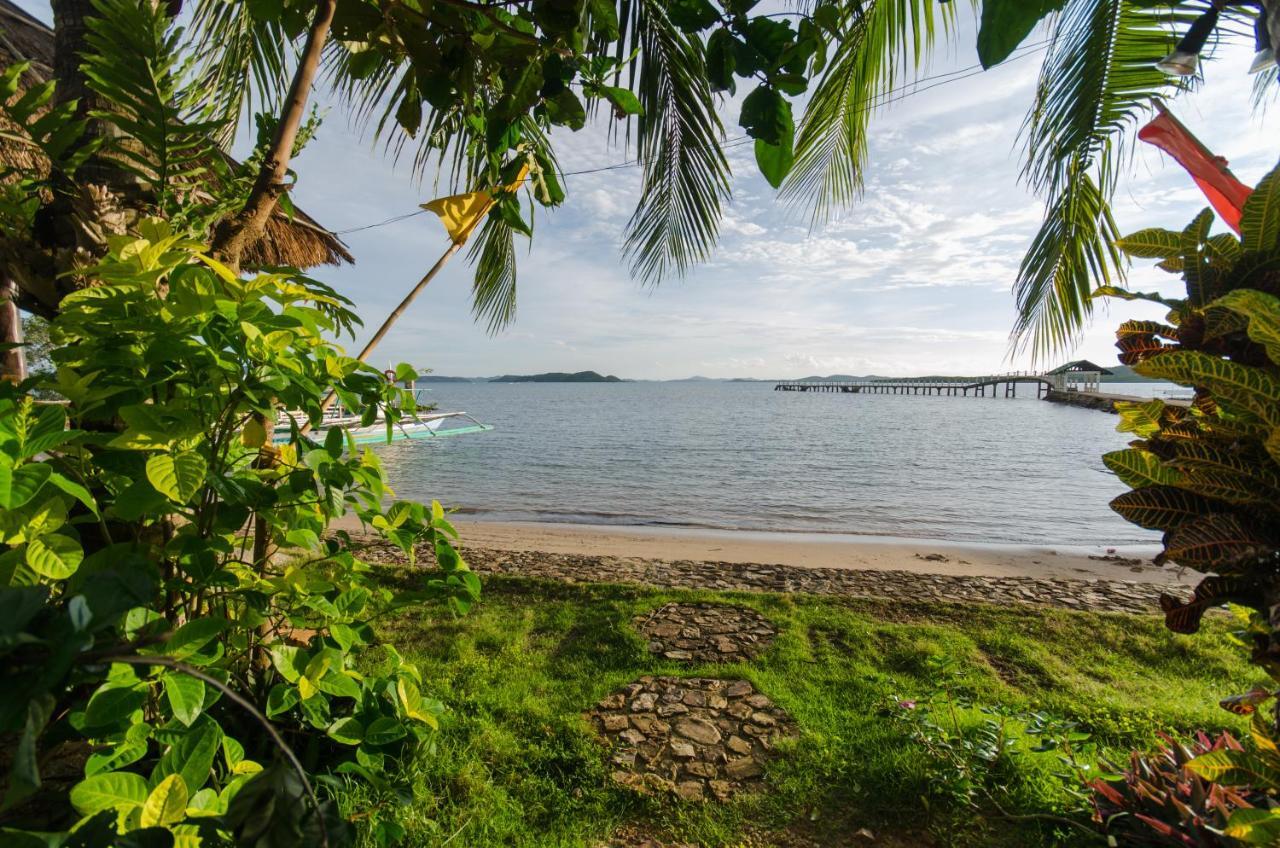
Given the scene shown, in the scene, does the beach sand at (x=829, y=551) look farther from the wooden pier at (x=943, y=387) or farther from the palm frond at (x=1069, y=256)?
the wooden pier at (x=943, y=387)

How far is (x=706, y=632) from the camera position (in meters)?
4.07

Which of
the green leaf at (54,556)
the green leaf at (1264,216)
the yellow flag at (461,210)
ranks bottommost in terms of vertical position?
the green leaf at (54,556)

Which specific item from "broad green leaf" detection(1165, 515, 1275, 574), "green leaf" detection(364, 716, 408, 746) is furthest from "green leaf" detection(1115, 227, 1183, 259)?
"green leaf" detection(364, 716, 408, 746)

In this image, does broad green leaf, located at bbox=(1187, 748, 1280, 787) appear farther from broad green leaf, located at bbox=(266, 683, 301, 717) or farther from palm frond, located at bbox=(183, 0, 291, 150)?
palm frond, located at bbox=(183, 0, 291, 150)

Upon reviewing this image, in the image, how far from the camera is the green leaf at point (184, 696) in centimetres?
94

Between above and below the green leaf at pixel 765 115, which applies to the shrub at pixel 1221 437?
below

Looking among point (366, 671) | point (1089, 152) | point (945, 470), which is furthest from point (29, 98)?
point (945, 470)

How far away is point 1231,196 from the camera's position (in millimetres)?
994

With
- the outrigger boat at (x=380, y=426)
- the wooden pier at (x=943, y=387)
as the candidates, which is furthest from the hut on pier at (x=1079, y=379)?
the outrigger boat at (x=380, y=426)

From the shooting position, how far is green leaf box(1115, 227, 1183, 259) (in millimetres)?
1037

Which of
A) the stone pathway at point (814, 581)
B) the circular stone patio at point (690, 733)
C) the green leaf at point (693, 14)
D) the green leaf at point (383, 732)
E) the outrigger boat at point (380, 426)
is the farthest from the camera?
the stone pathway at point (814, 581)

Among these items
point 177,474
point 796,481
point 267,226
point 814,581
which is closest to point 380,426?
point 267,226

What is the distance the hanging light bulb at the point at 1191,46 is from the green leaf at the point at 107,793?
7.27ft

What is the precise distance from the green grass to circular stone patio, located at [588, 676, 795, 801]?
88mm
